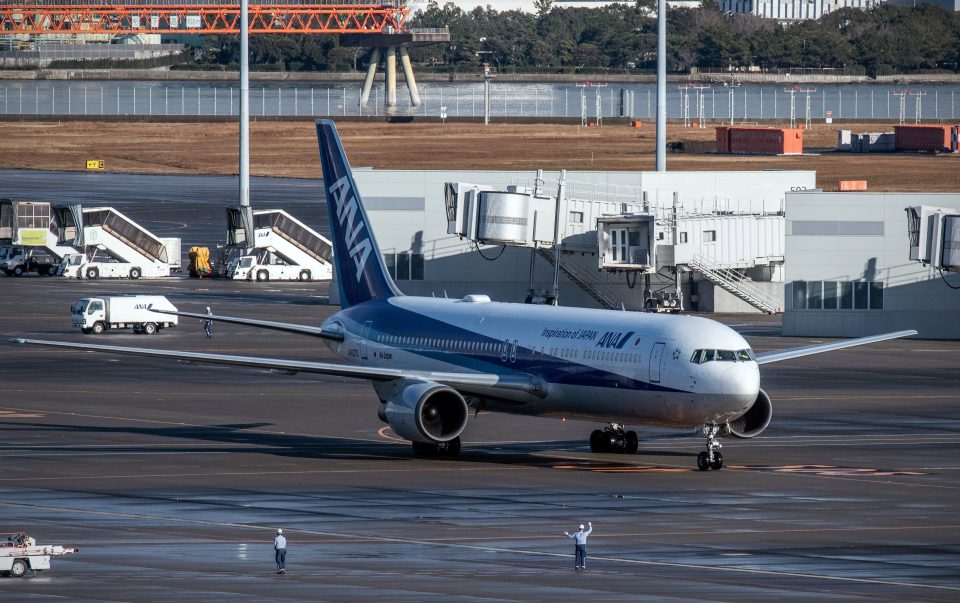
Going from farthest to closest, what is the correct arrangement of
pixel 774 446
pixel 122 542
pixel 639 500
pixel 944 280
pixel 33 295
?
pixel 33 295 → pixel 944 280 → pixel 774 446 → pixel 639 500 → pixel 122 542

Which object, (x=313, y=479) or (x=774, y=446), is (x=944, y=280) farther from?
(x=313, y=479)

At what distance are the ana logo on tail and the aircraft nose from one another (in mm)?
15516

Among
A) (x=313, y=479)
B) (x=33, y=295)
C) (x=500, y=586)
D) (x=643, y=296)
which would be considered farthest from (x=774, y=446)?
(x=33, y=295)

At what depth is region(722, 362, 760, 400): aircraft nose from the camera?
42969mm

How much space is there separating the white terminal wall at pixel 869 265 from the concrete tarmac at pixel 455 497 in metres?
15.4

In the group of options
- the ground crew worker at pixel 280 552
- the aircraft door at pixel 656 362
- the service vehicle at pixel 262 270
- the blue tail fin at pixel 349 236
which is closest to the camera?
the ground crew worker at pixel 280 552

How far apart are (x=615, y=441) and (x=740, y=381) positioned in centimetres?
685

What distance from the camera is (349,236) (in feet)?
180

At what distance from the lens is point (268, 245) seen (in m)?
118

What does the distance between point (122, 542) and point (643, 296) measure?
206 feet

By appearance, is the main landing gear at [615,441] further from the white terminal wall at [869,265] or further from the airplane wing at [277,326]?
the white terminal wall at [869,265]

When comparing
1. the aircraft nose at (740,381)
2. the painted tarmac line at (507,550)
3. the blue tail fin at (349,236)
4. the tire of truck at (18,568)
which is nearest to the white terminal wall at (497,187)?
the blue tail fin at (349,236)

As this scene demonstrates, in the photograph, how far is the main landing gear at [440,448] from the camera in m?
47.6

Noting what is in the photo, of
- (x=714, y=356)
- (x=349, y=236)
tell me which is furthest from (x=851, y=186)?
(x=714, y=356)
